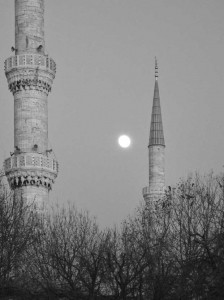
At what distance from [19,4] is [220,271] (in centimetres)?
2880

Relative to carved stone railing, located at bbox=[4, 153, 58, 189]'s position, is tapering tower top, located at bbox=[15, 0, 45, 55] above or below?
above

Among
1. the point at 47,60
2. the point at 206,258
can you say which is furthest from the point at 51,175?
the point at 206,258

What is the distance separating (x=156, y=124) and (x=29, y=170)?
106ft

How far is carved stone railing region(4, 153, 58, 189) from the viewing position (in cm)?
5847

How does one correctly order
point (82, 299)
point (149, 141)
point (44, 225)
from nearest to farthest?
point (82, 299) → point (44, 225) → point (149, 141)

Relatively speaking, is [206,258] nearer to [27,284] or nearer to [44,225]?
[27,284]

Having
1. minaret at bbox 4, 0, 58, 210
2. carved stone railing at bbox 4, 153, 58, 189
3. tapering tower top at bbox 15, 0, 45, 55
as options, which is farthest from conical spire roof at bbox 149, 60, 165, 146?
carved stone railing at bbox 4, 153, 58, 189

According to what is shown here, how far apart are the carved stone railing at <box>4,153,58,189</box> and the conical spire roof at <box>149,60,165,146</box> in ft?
95.0

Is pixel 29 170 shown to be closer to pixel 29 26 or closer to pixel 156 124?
pixel 29 26

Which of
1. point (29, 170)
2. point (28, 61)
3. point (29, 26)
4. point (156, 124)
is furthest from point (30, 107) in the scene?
point (156, 124)

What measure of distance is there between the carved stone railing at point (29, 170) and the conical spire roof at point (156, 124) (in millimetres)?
28959

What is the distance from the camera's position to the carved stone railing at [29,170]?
58469 mm

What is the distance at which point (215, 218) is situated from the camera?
50.0 m

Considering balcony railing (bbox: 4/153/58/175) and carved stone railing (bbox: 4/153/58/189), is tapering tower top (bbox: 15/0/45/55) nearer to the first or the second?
balcony railing (bbox: 4/153/58/175)
